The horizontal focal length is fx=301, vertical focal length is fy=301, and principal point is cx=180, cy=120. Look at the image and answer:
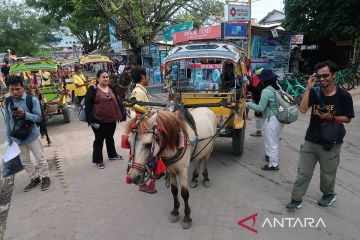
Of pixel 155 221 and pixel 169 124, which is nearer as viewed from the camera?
pixel 169 124

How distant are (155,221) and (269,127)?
2.44 meters

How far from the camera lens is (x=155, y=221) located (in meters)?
3.77

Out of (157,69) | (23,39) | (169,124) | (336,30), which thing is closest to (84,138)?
(169,124)

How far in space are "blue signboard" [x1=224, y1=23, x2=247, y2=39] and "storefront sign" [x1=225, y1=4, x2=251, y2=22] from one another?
264cm

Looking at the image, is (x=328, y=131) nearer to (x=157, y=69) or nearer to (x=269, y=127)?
(x=269, y=127)

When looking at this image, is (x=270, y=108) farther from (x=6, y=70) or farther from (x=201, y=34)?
(x=6, y=70)

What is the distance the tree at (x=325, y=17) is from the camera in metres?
11.1

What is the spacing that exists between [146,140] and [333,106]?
221 cm

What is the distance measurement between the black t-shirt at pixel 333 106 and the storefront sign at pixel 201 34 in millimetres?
12105

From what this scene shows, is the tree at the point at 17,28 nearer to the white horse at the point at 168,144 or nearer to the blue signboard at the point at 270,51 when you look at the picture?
the blue signboard at the point at 270,51

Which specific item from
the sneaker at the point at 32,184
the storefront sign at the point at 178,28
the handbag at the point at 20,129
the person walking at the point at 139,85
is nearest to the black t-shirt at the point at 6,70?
the storefront sign at the point at 178,28

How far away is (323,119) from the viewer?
11.6 feet

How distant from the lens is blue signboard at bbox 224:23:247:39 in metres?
13.1

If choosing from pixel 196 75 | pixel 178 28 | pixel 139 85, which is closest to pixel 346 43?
pixel 178 28
